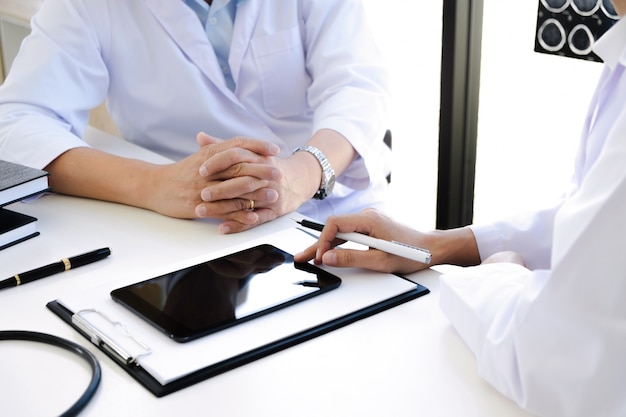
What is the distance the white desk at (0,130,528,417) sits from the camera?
2.49 ft

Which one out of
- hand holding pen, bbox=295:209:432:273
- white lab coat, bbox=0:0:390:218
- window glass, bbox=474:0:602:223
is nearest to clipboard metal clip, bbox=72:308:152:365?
hand holding pen, bbox=295:209:432:273

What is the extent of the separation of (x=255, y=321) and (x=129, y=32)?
0.86m

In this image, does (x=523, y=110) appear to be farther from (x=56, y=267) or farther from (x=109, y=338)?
(x=109, y=338)

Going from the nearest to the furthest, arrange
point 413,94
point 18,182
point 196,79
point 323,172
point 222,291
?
point 222,291
point 18,182
point 323,172
point 196,79
point 413,94

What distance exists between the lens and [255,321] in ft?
2.97

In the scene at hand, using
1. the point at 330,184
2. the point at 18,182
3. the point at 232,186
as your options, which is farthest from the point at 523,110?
the point at 18,182

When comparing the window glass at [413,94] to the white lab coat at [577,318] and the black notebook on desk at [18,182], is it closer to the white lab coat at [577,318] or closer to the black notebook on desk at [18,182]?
the black notebook on desk at [18,182]

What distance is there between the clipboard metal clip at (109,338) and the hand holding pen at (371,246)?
27 cm

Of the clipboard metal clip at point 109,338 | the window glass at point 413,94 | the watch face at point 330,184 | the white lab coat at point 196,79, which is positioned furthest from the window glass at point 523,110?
the clipboard metal clip at point 109,338

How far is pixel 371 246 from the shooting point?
3.39 feet

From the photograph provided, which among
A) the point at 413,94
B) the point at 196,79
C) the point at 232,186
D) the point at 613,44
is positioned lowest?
the point at 413,94

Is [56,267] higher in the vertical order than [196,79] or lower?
lower

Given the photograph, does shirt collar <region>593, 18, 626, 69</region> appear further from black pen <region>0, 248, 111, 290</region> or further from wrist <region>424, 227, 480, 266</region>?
black pen <region>0, 248, 111, 290</region>

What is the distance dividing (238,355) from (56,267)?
378 millimetres
